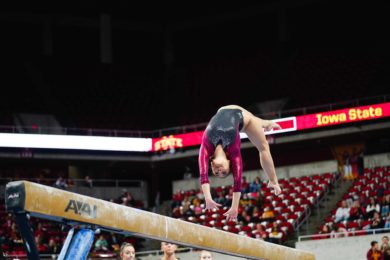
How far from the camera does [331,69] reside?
85.8 ft

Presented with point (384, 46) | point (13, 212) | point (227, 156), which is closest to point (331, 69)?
point (384, 46)

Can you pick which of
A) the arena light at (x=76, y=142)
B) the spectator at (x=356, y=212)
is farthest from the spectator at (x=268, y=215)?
the arena light at (x=76, y=142)

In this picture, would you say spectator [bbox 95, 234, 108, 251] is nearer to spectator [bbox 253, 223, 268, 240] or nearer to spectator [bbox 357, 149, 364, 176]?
spectator [bbox 253, 223, 268, 240]

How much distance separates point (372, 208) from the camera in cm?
1802

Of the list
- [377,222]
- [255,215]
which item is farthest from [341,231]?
[255,215]

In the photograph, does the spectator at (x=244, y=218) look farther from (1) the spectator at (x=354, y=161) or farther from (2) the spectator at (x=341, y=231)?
(1) the spectator at (x=354, y=161)

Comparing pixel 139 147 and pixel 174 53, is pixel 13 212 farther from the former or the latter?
pixel 174 53

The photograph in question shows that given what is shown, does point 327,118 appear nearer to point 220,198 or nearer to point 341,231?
point 220,198

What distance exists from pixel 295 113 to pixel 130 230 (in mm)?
19414

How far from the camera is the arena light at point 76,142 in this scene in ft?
77.4

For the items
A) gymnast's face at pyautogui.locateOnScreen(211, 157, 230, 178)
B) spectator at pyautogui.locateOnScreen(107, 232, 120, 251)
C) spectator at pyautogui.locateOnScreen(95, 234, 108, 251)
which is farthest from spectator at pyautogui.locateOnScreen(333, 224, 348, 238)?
gymnast's face at pyautogui.locateOnScreen(211, 157, 230, 178)

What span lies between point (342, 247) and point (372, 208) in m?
1.35

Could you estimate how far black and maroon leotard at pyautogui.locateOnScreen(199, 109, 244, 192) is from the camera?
727 centimetres

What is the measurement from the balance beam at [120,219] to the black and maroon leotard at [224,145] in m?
0.62
